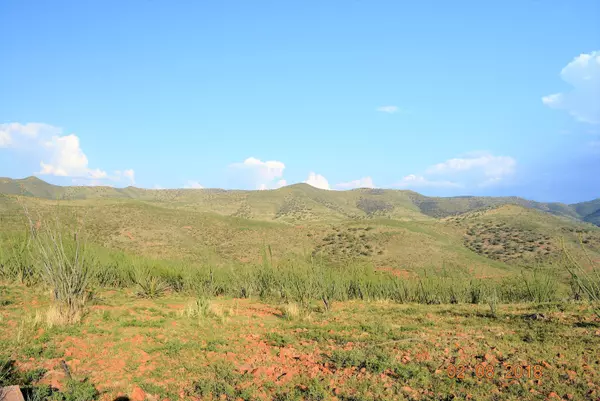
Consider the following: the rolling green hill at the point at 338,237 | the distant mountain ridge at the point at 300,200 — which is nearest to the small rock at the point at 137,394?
the rolling green hill at the point at 338,237

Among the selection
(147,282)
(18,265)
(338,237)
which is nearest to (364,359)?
(147,282)

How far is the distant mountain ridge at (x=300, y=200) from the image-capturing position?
3821 inches

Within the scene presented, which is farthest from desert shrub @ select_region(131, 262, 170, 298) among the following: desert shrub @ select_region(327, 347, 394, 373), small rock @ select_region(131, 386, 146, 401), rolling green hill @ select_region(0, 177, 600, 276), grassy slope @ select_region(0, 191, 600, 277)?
grassy slope @ select_region(0, 191, 600, 277)

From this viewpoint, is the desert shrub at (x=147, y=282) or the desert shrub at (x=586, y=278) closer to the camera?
the desert shrub at (x=586, y=278)

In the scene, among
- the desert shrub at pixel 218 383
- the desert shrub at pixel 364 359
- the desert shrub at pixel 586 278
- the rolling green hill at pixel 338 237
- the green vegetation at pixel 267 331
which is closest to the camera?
the desert shrub at pixel 218 383

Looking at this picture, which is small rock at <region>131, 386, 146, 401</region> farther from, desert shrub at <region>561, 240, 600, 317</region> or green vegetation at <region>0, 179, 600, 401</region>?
desert shrub at <region>561, 240, 600, 317</region>

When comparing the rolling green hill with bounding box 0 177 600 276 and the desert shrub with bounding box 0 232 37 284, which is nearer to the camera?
the desert shrub with bounding box 0 232 37 284

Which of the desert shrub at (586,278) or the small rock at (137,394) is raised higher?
the desert shrub at (586,278)

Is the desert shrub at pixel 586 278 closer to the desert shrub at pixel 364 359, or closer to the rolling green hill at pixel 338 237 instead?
the desert shrub at pixel 364 359

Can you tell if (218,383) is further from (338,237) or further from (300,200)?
(300,200)

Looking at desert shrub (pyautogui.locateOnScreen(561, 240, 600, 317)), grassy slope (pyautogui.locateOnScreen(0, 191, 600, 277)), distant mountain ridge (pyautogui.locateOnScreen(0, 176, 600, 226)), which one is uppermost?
distant mountain ridge (pyautogui.locateOnScreen(0, 176, 600, 226))

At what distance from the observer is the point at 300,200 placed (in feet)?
352

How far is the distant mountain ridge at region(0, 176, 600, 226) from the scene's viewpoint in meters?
97.1

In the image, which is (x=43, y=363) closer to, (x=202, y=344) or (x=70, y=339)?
(x=70, y=339)
